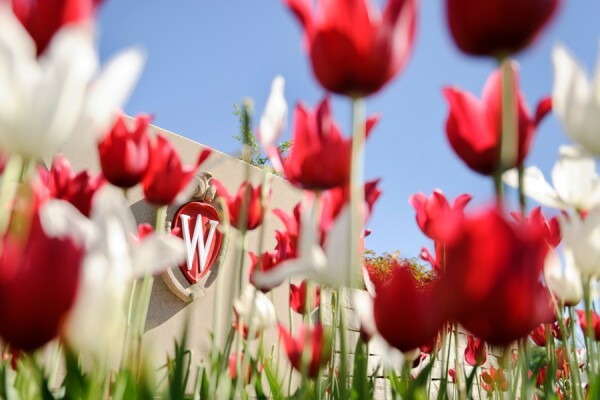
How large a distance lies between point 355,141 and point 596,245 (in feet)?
1.25

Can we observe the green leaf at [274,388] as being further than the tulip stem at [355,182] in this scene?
Yes

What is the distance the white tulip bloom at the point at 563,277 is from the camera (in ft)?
2.82

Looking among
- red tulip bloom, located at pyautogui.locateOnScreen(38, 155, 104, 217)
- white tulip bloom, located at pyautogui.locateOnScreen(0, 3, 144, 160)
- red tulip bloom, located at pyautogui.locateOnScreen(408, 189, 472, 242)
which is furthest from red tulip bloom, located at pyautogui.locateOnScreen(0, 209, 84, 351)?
red tulip bloom, located at pyautogui.locateOnScreen(408, 189, 472, 242)

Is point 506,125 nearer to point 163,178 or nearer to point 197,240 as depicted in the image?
point 163,178

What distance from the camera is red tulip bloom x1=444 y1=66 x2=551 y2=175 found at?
25.2 inches

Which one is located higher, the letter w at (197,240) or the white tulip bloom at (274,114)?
the letter w at (197,240)

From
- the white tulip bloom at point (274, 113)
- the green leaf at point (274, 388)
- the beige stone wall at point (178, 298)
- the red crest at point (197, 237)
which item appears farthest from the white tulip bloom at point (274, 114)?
the red crest at point (197, 237)

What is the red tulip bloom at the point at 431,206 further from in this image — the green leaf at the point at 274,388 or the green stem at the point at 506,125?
the green stem at the point at 506,125

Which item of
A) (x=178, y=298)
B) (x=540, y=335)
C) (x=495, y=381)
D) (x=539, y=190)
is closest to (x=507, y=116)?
(x=539, y=190)

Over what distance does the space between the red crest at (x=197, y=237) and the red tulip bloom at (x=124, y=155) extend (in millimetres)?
5036

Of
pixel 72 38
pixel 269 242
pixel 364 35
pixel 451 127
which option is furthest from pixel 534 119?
pixel 269 242

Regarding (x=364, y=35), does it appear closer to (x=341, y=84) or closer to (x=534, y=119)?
(x=341, y=84)

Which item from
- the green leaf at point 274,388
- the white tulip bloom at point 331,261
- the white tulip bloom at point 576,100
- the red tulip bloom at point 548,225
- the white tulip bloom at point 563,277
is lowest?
the green leaf at point 274,388

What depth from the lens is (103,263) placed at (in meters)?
0.46
